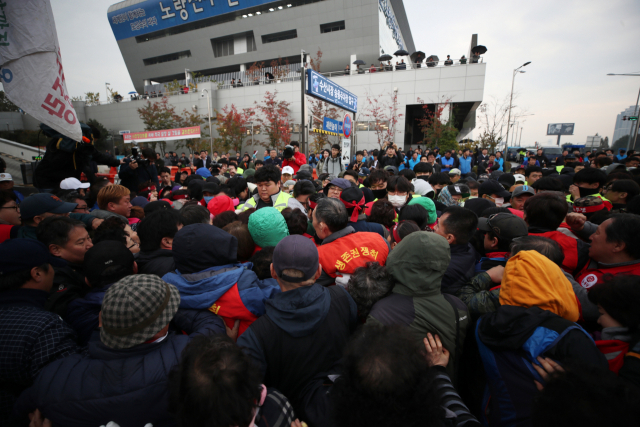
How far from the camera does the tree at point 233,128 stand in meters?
25.3

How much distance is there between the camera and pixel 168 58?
36812 mm

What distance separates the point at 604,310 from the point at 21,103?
4334 millimetres

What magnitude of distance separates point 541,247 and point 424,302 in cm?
97

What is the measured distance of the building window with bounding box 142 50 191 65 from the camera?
35.6m

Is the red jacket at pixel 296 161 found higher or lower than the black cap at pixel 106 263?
higher

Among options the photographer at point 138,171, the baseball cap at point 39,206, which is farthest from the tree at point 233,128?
the baseball cap at point 39,206

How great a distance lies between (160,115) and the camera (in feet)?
90.7

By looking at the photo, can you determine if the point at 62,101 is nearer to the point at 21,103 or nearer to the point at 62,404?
the point at 21,103

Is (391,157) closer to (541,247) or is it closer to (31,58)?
(541,247)

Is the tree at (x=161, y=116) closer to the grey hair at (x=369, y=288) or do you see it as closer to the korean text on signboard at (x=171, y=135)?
the korean text on signboard at (x=171, y=135)

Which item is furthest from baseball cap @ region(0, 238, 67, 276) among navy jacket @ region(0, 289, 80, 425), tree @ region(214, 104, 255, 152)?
tree @ region(214, 104, 255, 152)

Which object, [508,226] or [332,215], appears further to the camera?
[332,215]

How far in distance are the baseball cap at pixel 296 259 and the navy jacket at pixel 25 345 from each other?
3.94 ft

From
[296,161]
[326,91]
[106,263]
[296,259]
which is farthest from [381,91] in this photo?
[106,263]
